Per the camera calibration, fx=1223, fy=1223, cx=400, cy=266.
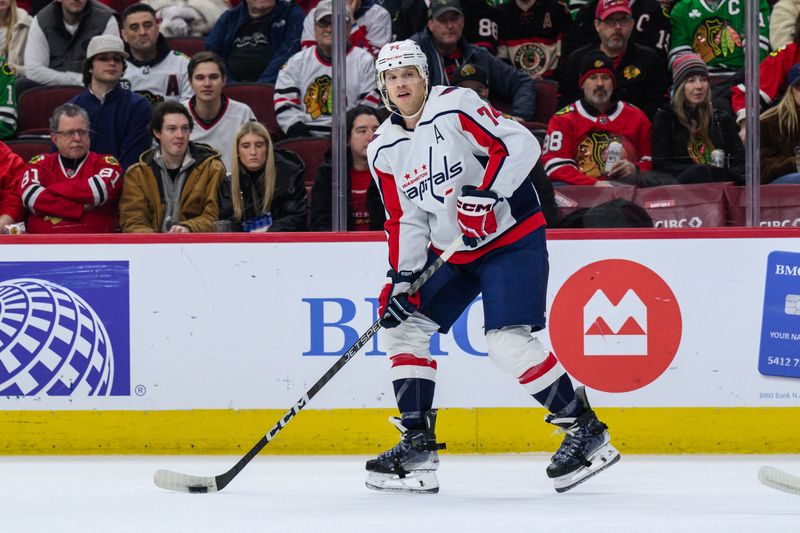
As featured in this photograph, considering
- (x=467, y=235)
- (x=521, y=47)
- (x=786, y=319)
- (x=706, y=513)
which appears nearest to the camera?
(x=706, y=513)

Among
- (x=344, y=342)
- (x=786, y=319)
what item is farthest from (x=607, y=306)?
Answer: (x=344, y=342)

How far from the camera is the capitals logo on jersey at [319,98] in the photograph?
4.39m

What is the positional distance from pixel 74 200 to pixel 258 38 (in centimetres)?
99

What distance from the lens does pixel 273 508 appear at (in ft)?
10.2

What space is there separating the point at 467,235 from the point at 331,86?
1.33 m

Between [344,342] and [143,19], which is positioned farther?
[143,19]

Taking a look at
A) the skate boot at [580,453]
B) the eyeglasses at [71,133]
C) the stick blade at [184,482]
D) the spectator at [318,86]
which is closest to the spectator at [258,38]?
the spectator at [318,86]

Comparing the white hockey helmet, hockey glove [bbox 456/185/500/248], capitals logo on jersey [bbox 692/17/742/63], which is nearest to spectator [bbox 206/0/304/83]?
the white hockey helmet

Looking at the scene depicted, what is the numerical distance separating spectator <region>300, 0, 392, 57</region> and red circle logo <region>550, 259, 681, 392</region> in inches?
45.3

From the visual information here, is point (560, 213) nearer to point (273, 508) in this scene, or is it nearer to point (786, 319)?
point (786, 319)

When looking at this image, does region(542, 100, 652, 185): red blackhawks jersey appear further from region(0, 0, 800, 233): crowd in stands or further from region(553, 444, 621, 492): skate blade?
region(553, 444, 621, 492): skate blade

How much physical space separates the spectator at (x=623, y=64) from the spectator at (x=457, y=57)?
0.16m

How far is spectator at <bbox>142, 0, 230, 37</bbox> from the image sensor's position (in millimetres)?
5070

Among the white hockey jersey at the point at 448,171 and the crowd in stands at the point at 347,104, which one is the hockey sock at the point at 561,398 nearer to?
the white hockey jersey at the point at 448,171
